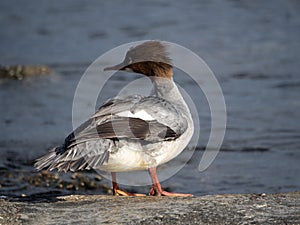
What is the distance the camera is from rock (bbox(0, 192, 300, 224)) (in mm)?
4387

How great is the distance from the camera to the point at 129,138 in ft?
16.9

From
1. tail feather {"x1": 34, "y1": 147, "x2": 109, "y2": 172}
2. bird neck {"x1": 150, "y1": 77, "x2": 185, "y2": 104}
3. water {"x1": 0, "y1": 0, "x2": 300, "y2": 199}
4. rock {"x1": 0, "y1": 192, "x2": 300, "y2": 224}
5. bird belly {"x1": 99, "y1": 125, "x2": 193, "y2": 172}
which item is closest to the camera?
rock {"x1": 0, "y1": 192, "x2": 300, "y2": 224}

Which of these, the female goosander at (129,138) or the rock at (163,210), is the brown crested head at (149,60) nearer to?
the female goosander at (129,138)

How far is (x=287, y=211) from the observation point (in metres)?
4.54

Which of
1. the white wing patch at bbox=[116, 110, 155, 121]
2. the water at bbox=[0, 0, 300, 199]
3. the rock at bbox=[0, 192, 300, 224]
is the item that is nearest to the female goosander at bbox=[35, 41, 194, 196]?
the white wing patch at bbox=[116, 110, 155, 121]

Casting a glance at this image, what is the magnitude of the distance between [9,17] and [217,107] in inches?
265

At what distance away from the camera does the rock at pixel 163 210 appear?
14.4 feet

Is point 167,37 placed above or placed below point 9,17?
below

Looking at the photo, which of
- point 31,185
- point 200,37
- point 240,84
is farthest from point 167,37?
point 31,185

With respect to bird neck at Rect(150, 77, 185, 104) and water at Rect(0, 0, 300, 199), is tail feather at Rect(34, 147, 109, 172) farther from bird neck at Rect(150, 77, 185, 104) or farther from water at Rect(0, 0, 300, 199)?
water at Rect(0, 0, 300, 199)

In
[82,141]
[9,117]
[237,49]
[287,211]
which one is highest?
[237,49]

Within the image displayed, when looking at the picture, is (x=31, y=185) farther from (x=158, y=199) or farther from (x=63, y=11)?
(x=63, y=11)

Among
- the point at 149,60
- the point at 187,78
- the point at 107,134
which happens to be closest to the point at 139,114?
the point at 107,134

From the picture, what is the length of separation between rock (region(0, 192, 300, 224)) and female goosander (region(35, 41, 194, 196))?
0.30m
